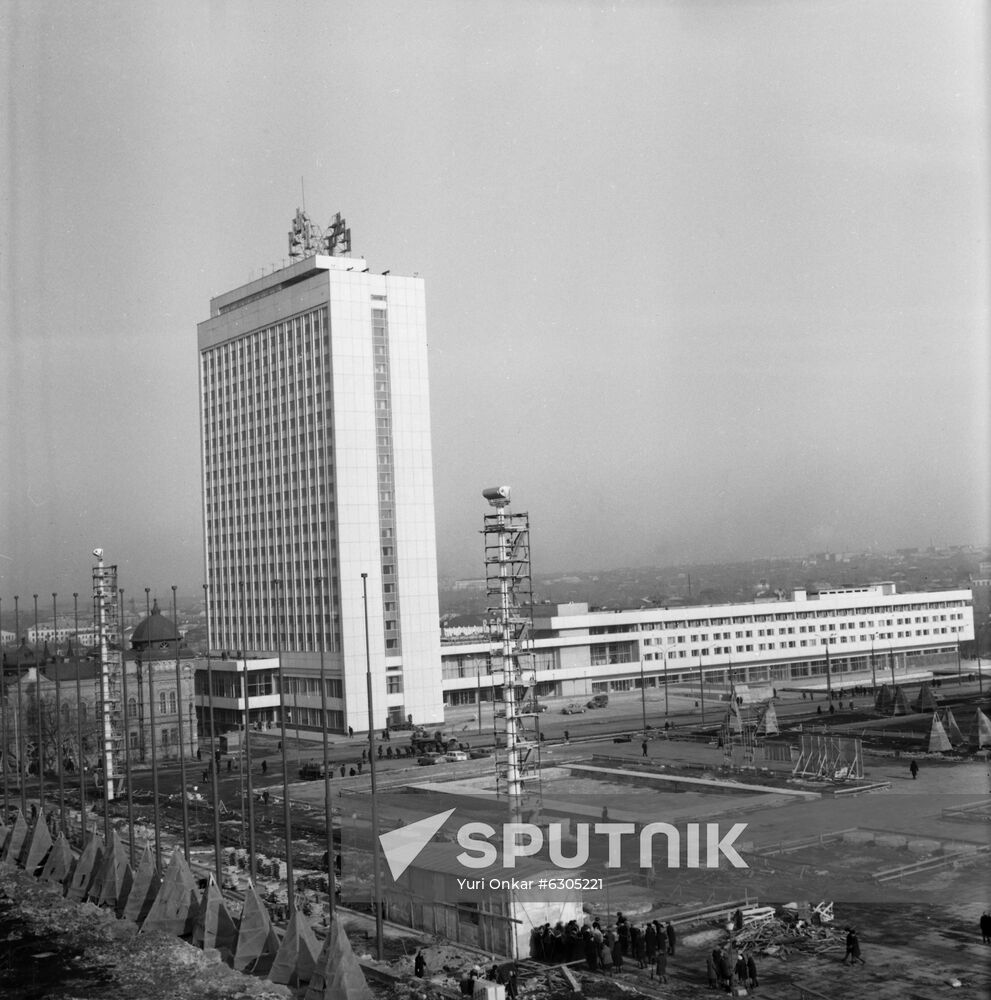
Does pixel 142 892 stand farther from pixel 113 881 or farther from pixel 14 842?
pixel 14 842

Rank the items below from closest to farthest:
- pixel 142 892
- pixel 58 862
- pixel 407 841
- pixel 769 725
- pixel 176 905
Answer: pixel 176 905, pixel 407 841, pixel 142 892, pixel 58 862, pixel 769 725

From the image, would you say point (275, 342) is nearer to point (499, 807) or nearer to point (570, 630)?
point (570, 630)

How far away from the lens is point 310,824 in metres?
42.7

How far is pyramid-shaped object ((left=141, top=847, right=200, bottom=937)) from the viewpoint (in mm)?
29453

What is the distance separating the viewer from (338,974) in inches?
872

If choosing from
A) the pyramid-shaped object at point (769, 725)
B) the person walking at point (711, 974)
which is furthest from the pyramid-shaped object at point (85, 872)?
the pyramid-shaped object at point (769, 725)

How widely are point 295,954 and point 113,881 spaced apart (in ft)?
34.7

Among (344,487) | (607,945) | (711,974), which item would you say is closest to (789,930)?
(711,974)

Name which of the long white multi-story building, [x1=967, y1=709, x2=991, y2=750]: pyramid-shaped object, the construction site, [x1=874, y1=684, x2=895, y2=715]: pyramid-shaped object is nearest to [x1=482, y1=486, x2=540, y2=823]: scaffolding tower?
the construction site

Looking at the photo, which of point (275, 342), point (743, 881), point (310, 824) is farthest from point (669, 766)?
point (275, 342)

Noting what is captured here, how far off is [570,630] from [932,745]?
40.8 meters

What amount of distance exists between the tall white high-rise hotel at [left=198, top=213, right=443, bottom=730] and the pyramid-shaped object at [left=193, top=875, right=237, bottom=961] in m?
46.7

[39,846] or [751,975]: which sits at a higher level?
[751,975]

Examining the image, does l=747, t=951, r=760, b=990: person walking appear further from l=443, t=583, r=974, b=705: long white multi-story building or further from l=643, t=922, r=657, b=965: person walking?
l=443, t=583, r=974, b=705: long white multi-story building
